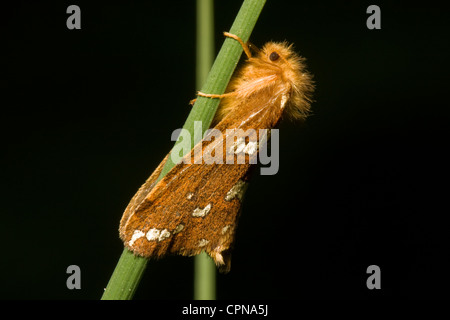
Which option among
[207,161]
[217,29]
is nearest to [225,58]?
[207,161]

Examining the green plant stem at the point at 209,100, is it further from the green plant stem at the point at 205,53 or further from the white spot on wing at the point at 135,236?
the green plant stem at the point at 205,53

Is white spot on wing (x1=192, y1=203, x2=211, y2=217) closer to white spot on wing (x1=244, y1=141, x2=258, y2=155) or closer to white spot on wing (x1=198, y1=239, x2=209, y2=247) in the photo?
white spot on wing (x1=198, y1=239, x2=209, y2=247)

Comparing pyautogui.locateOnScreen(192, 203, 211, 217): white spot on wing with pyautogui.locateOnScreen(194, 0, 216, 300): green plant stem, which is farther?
pyautogui.locateOnScreen(192, 203, 211, 217): white spot on wing

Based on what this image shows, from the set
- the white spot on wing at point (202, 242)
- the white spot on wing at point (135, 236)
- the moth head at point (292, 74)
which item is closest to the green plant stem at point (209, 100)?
the white spot on wing at point (135, 236)

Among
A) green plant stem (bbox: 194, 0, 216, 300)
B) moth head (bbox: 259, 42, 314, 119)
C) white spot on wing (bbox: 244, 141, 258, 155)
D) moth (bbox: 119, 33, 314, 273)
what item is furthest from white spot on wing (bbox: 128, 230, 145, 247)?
moth head (bbox: 259, 42, 314, 119)

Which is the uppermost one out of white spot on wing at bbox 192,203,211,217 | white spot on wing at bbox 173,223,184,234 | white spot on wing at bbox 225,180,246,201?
white spot on wing at bbox 225,180,246,201

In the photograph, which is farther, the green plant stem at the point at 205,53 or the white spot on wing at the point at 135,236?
the green plant stem at the point at 205,53

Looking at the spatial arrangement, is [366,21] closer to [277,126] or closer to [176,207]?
[277,126]
